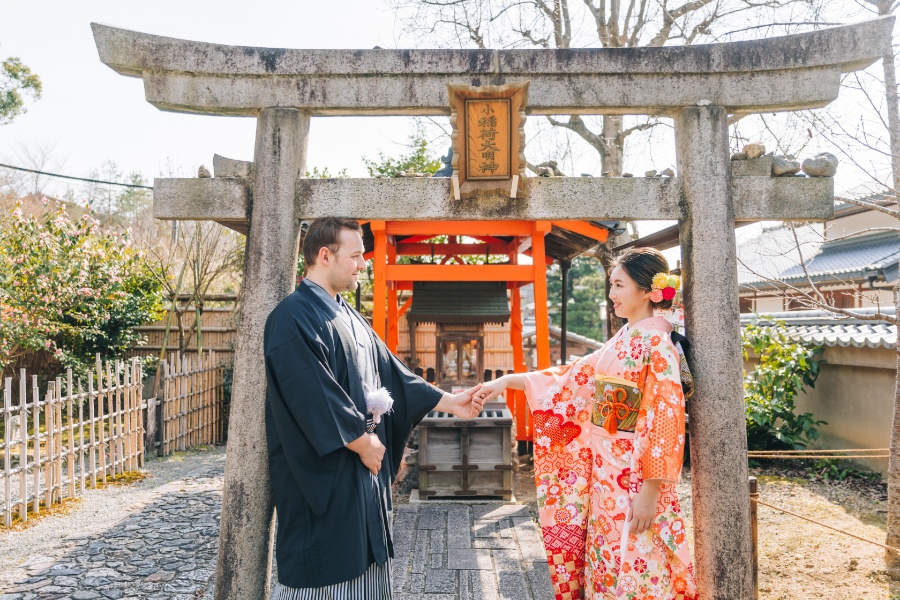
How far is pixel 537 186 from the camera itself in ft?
9.91

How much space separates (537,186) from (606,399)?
3.73 ft

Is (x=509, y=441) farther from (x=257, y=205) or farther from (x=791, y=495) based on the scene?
(x=257, y=205)

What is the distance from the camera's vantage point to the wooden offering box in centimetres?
570

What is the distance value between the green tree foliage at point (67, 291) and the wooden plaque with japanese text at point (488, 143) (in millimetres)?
7860

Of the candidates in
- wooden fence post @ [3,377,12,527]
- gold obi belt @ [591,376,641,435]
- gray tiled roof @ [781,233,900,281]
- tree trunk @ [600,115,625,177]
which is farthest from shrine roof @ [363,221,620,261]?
gray tiled roof @ [781,233,900,281]

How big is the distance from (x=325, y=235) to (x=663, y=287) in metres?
1.52

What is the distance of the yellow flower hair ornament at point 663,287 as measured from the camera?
2.60 meters

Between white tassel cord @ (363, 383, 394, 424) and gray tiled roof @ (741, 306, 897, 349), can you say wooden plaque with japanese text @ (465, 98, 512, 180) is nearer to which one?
white tassel cord @ (363, 383, 394, 424)

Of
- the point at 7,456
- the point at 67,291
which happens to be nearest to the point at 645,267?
the point at 7,456

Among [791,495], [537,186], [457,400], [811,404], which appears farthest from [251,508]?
[811,404]

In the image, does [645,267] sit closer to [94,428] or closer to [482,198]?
[482,198]

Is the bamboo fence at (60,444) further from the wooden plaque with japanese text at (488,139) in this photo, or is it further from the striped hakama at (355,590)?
the wooden plaque with japanese text at (488,139)

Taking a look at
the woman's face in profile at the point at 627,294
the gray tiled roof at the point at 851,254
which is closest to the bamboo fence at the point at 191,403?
the woman's face in profile at the point at 627,294

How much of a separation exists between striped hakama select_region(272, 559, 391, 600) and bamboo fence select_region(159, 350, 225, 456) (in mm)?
6890
